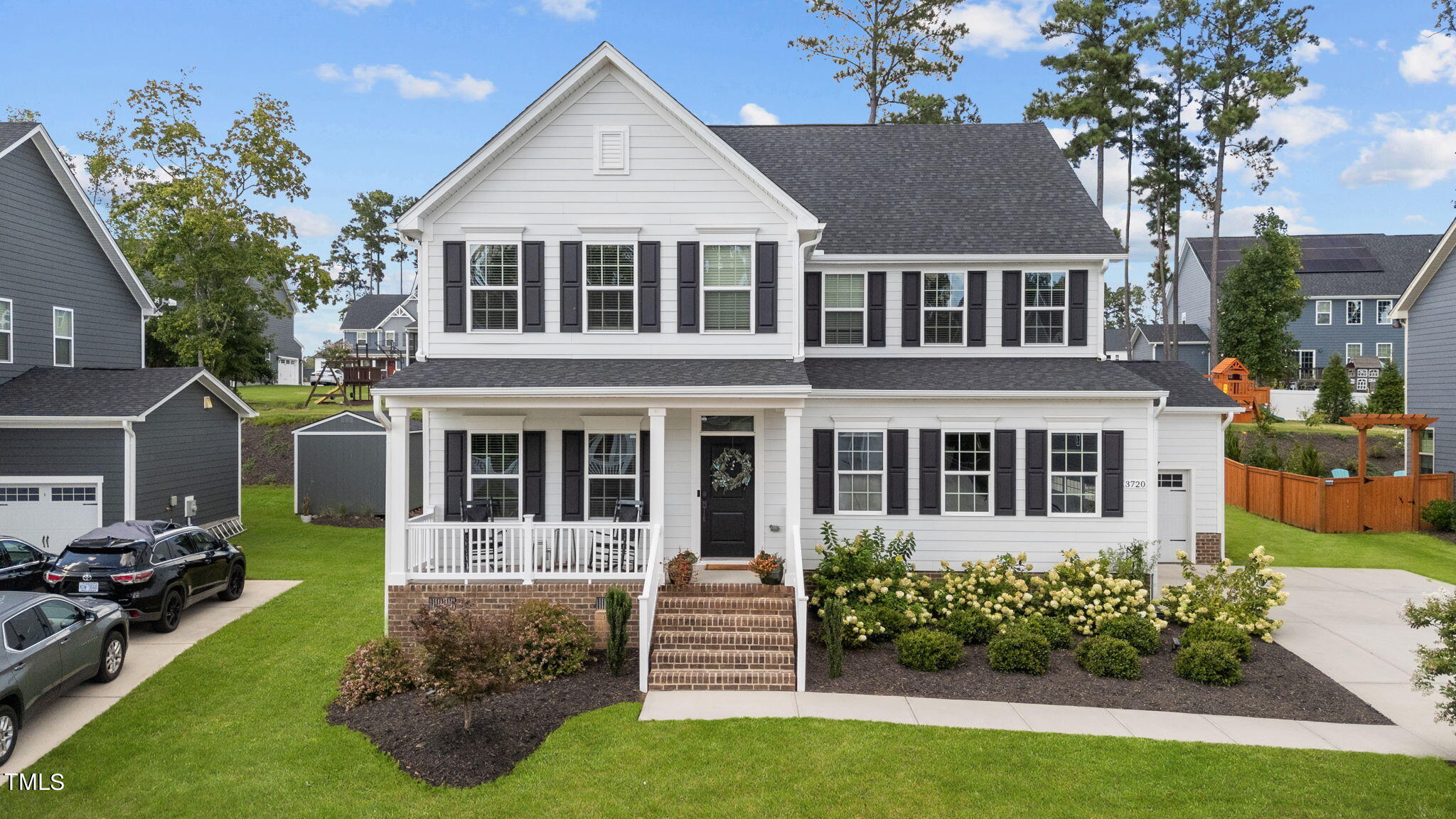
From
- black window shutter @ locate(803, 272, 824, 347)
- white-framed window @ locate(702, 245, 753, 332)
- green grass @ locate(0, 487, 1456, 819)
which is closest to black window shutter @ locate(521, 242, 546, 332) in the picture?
white-framed window @ locate(702, 245, 753, 332)

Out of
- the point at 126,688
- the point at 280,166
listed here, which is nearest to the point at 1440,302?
the point at 126,688

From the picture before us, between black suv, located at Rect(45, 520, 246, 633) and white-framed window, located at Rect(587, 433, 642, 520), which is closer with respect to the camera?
black suv, located at Rect(45, 520, 246, 633)

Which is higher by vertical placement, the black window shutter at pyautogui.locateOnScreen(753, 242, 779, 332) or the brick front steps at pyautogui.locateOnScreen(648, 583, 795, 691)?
the black window shutter at pyautogui.locateOnScreen(753, 242, 779, 332)

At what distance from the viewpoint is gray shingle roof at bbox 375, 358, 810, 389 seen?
40.1ft

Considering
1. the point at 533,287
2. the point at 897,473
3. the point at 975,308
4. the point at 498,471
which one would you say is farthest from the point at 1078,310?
the point at 498,471

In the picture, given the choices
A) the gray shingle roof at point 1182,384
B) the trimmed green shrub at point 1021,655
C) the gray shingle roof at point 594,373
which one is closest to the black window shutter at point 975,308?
the gray shingle roof at point 1182,384

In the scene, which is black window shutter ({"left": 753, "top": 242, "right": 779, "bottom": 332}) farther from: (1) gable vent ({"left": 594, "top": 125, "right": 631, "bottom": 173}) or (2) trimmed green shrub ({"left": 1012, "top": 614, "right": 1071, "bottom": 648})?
(2) trimmed green shrub ({"left": 1012, "top": 614, "right": 1071, "bottom": 648})

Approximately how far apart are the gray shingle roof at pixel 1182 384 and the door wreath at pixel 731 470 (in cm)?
771

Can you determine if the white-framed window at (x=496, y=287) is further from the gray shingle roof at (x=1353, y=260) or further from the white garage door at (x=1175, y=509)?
the gray shingle roof at (x=1353, y=260)

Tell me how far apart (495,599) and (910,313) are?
8936mm

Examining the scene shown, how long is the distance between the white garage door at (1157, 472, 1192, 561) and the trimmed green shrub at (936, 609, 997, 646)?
7.18 metres

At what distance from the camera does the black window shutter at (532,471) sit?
1350cm

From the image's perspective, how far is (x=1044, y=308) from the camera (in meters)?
15.0

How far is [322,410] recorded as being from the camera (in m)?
36.5
